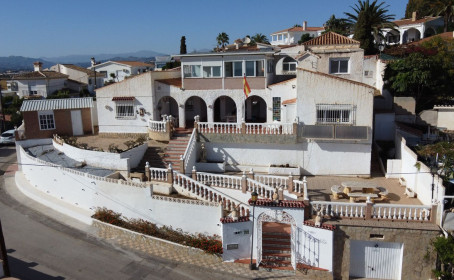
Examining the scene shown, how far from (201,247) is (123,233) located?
452cm

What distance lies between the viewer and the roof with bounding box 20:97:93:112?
92.9 feet

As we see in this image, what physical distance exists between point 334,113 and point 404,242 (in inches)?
343

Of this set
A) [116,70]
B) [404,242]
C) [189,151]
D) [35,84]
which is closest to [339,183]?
[404,242]

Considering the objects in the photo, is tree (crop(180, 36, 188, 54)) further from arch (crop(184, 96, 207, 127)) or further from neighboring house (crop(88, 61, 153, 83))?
neighboring house (crop(88, 61, 153, 83))

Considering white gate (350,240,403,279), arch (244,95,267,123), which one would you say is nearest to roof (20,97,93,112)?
arch (244,95,267,123)

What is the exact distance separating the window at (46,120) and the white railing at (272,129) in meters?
16.2

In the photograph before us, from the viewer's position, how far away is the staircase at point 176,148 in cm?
2184

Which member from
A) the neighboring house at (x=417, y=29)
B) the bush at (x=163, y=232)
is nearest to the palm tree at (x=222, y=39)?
the neighboring house at (x=417, y=29)

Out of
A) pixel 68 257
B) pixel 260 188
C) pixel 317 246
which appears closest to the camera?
pixel 317 246

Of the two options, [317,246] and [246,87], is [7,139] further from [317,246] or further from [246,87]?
[317,246]

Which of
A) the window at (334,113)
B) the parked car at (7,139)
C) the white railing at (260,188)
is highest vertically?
the window at (334,113)

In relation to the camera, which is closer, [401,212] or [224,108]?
[401,212]

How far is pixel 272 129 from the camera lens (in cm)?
2219

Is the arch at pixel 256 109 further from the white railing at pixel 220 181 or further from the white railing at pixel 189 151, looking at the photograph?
the white railing at pixel 220 181
